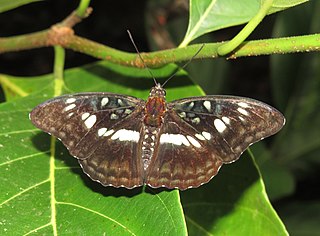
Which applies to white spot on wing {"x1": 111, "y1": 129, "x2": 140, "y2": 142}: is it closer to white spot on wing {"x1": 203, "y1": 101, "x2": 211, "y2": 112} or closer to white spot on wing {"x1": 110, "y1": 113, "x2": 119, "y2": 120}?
white spot on wing {"x1": 110, "y1": 113, "x2": 119, "y2": 120}

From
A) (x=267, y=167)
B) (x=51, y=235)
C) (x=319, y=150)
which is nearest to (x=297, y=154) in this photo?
(x=319, y=150)

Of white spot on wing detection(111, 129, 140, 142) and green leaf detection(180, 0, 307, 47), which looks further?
green leaf detection(180, 0, 307, 47)

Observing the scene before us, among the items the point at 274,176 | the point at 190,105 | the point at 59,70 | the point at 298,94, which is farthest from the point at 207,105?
the point at 298,94

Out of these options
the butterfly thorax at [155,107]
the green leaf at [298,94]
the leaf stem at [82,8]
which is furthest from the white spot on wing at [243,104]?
the green leaf at [298,94]

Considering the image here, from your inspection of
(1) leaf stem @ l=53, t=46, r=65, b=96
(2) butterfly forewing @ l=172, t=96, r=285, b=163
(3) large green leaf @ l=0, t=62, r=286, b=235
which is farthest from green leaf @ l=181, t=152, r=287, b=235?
(1) leaf stem @ l=53, t=46, r=65, b=96

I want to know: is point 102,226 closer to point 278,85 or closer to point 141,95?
point 141,95

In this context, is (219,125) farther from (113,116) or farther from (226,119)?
(113,116)
